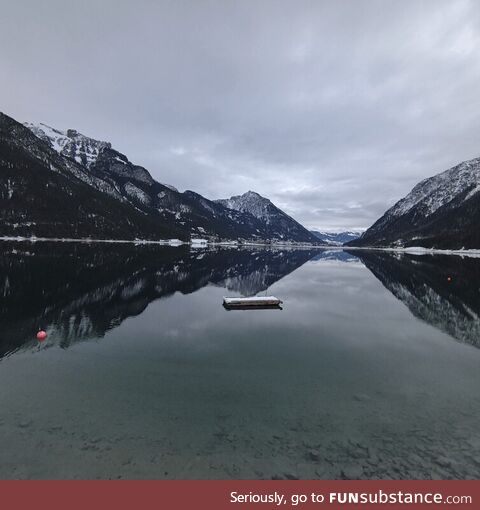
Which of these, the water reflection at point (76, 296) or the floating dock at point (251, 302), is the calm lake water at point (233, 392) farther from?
the floating dock at point (251, 302)

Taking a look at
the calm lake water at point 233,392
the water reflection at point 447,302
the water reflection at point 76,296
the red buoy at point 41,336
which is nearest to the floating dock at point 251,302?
the calm lake water at point 233,392

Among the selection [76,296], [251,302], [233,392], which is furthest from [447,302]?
[76,296]

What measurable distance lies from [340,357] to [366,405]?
33.0 ft

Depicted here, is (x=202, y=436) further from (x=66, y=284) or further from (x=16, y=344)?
(x=66, y=284)

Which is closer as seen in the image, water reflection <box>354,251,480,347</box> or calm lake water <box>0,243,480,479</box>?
calm lake water <box>0,243,480,479</box>

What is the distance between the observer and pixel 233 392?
23.7m

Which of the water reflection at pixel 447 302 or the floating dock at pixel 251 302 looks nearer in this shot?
the water reflection at pixel 447 302

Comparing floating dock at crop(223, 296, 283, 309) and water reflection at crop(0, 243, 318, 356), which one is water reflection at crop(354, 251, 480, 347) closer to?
floating dock at crop(223, 296, 283, 309)

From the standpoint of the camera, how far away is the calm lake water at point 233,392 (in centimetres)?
1611

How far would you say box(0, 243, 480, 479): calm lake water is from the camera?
16109mm

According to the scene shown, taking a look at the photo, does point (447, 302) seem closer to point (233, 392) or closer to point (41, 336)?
point (233, 392)

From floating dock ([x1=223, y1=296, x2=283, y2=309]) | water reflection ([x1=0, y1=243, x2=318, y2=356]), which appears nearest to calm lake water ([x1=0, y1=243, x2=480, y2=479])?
water reflection ([x1=0, y1=243, x2=318, y2=356])

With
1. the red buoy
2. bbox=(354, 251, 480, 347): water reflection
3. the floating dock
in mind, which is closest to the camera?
the red buoy

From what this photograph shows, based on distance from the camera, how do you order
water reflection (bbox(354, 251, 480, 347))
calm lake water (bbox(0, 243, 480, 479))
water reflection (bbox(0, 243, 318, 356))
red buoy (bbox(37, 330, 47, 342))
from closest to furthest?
calm lake water (bbox(0, 243, 480, 479)), red buoy (bbox(37, 330, 47, 342)), water reflection (bbox(0, 243, 318, 356)), water reflection (bbox(354, 251, 480, 347))
